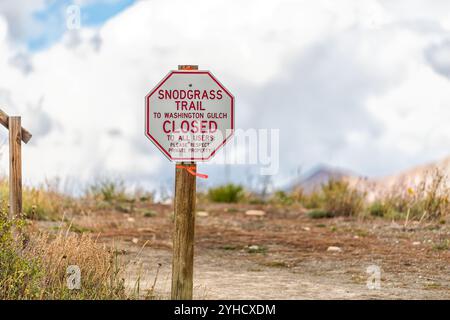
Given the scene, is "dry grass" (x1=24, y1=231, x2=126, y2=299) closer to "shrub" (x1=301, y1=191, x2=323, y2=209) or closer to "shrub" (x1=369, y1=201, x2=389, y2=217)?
"shrub" (x1=369, y1=201, x2=389, y2=217)

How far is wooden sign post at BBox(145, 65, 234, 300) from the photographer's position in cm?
652

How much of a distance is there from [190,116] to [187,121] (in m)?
0.05

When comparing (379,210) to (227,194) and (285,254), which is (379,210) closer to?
(227,194)

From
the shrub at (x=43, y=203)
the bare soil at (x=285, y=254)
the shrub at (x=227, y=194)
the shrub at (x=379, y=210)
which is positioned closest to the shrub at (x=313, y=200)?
the bare soil at (x=285, y=254)

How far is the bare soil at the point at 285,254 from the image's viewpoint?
26.2 feet

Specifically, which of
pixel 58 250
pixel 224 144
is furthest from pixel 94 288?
pixel 224 144

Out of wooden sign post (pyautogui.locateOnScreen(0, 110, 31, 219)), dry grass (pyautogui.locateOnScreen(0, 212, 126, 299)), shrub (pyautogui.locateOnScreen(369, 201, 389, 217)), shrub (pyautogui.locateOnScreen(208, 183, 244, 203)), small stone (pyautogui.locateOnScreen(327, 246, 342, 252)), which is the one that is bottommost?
small stone (pyautogui.locateOnScreen(327, 246, 342, 252))

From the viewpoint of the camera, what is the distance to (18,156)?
9.11 m

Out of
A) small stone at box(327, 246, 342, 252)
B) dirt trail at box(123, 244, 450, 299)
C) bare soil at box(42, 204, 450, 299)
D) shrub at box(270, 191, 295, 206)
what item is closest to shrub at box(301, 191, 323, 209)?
shrub at box(270, 191, 295, 206)

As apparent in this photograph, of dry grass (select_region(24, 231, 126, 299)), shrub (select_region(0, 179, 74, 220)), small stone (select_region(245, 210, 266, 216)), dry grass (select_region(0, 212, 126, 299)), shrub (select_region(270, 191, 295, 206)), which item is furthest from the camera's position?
shrub (select_region(270, 191, 295, 206))

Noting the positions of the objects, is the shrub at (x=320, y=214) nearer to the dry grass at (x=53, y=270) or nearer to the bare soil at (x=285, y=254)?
the bare soil at (x=285, y=254)

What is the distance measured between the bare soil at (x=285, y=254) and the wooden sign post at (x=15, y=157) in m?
1.42
